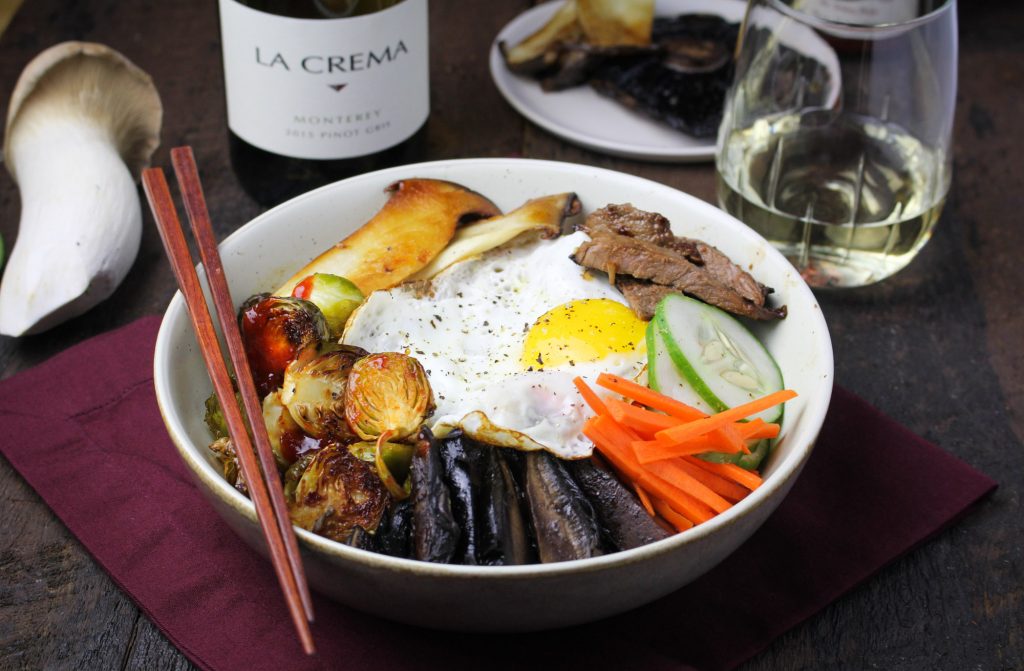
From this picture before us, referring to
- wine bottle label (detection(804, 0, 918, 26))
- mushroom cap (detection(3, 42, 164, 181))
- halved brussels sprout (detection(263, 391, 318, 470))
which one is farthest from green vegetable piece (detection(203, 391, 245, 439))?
wine bottle label (detection(804, 0, 918, 26))

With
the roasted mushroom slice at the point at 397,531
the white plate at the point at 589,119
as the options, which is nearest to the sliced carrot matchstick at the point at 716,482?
the roasted mushroom slice at the point at 397,531

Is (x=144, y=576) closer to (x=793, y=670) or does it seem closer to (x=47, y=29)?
(x=793, y=670)

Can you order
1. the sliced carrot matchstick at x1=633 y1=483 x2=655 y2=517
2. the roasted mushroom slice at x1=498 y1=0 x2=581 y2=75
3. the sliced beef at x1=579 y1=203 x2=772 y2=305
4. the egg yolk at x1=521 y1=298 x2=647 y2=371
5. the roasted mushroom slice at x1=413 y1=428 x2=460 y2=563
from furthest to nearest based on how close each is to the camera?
the roasted mushroom slice at x1=498 y1=0 x2=581 y2=75 < the sliced beef at x1=579 y1=203 x2=772 y2=305 < the egg yolk at x1=521 y1=298 x2=647 y2=371 < the sliced carrot matchstick at x1=633 y1=483 x2=655 y2=517 < the roasted mushroom slice at x1=413 y1=428 x2=460 y2=563

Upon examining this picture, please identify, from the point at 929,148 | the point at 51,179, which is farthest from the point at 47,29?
the point at 929,148

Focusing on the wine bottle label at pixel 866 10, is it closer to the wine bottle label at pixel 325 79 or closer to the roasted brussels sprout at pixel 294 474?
the wine bottle label at pixel 325 79

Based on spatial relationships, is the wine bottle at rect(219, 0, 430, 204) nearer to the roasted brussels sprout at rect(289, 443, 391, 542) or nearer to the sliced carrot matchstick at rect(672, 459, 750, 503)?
the roasted brussels sprout at rect(289, 443, 391, 542)

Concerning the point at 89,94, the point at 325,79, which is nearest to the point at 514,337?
the point at 325,79

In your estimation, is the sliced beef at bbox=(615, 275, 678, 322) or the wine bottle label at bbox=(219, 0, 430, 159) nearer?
the sliced beef at bbox=(615, 275, 678, 322)
